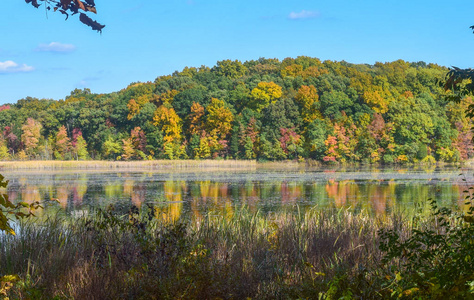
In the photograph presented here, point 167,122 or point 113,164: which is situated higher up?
point 167,122

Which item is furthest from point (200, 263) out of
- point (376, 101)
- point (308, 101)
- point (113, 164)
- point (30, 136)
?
point (30, 136)

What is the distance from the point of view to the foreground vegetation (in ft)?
13.4

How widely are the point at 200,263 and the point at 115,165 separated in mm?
48677

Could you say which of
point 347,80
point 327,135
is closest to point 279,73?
point 347,80

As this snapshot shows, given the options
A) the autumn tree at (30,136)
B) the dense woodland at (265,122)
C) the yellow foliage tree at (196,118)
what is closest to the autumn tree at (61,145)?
the dense woodland at (265,122)

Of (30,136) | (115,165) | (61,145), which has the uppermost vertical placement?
(30,136)

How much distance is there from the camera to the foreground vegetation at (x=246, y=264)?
13.4 feet

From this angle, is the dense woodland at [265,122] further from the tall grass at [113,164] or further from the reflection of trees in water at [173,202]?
the reflection of trees in water at [173,202]

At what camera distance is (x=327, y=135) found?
60.8m

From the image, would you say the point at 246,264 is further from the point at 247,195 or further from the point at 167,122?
the point at 167,122

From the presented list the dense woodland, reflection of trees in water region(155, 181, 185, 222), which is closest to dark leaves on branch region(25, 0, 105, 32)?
reflection of trees in water region(155, 181, 185, 222)

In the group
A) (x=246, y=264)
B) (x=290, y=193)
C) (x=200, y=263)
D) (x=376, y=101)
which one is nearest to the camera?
(x=200, y=263)

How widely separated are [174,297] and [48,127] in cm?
7681

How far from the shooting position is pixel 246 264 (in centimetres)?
598
